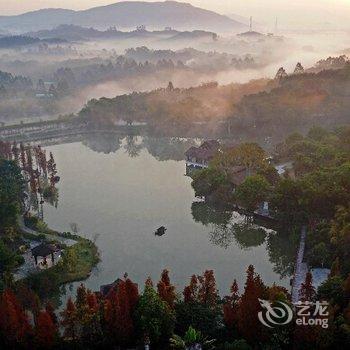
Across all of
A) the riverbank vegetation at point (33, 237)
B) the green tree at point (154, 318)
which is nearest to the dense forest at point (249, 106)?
the riverbank vegetation at point (33, 237)

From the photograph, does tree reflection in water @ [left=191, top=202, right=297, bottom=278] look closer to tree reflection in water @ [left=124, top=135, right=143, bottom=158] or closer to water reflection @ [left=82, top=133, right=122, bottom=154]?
tree reflection in water @ [left=124, top=135, right=143, bottom=158]

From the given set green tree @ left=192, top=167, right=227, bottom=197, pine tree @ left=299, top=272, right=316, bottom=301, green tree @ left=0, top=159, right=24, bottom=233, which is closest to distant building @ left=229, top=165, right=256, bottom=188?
green tree @ left=192, top=167, right=227, bottom=197

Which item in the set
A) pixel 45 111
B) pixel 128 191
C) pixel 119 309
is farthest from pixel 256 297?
pixel 45 111

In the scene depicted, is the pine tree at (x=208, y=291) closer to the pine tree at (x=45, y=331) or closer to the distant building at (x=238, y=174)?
the pine tree at (x=45, y=331)

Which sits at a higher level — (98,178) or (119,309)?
(119,309)

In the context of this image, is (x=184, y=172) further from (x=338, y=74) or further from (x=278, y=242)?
(x=338, y=74)

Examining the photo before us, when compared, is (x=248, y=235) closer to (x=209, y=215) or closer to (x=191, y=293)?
(x=209, y=215)

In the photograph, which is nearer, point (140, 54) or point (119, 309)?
point (119, 309)
